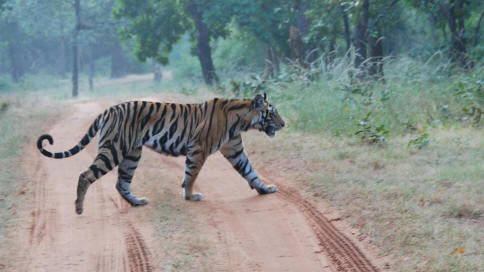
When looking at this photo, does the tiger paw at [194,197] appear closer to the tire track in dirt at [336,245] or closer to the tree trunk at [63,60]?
the tire track in dirt at [336,245]

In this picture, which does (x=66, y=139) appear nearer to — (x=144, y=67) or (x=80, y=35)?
(x=80, y=35)

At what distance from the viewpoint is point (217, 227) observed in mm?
6426

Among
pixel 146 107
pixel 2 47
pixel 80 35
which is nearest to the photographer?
pixel 146 107

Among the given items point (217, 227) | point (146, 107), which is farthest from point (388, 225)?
point (146, 107)

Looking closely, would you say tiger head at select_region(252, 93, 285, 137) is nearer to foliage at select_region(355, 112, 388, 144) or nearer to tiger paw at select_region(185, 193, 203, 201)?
tiger paw at select_region(185, 193, 203, 201)

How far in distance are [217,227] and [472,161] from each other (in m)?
4.08

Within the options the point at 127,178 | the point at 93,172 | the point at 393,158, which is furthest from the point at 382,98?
the point at 93,172

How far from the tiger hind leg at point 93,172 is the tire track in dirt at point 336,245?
7.50ft

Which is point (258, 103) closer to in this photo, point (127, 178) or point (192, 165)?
point (192, 165)

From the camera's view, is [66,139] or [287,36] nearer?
[66,139]

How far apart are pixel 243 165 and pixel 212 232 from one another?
1.68 meters

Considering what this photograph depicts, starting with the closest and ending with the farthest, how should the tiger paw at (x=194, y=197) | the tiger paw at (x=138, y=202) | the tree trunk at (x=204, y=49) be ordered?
1. the tiger paw at (x=138, y=202)
2. the tiger paw at (x=194, y=197)
3. the tree trunk at (x=204, y=49)

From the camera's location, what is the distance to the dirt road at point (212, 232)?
5.45 meters

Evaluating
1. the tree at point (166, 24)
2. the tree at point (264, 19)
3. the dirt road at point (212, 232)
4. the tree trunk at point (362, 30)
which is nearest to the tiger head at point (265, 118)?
the dirt road at point (212, 232)
